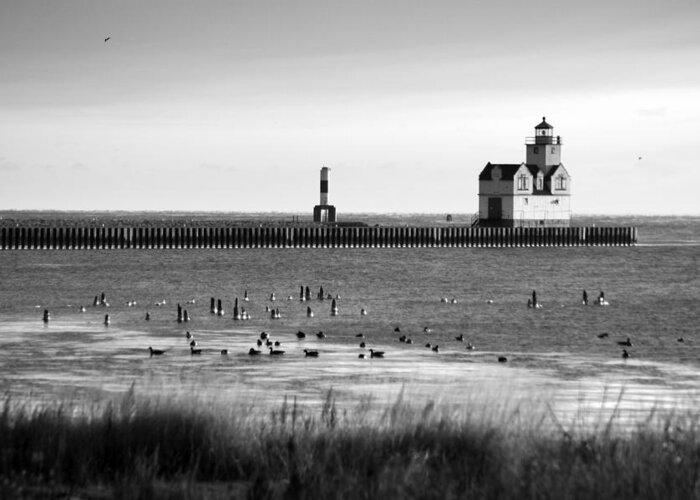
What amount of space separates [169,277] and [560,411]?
2079 inches

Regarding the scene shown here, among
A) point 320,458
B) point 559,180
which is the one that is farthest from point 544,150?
point 320,458

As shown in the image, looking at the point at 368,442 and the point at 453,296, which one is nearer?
the point at 368,442

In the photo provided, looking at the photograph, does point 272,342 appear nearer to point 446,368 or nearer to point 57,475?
point 446,368

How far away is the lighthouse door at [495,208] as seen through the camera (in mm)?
114812

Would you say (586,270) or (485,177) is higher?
(485,177)

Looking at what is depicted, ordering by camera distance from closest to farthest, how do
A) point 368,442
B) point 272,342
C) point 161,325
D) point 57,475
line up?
1. point 57,475
2. point 368,442
3. point 272,342
4. point 161,325

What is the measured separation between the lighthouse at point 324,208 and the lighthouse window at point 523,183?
102 feet

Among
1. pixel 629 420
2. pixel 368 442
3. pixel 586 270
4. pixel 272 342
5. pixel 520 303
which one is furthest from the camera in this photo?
pixel 586 270

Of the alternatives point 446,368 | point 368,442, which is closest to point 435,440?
point 368,442

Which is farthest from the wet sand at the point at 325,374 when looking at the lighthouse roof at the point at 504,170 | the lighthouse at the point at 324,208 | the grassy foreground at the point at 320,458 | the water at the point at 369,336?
the lighthouse at the point at 324,208

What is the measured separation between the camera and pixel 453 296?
182 feet

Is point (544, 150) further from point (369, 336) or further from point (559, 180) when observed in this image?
point (369, 336)

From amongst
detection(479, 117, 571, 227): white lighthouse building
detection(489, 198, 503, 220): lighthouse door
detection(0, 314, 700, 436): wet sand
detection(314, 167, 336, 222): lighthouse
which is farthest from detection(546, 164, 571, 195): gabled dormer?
detection(0, 314, 700, 436): wet sand

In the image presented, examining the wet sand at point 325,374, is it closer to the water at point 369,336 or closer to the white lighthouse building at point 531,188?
the water at point 369,336
